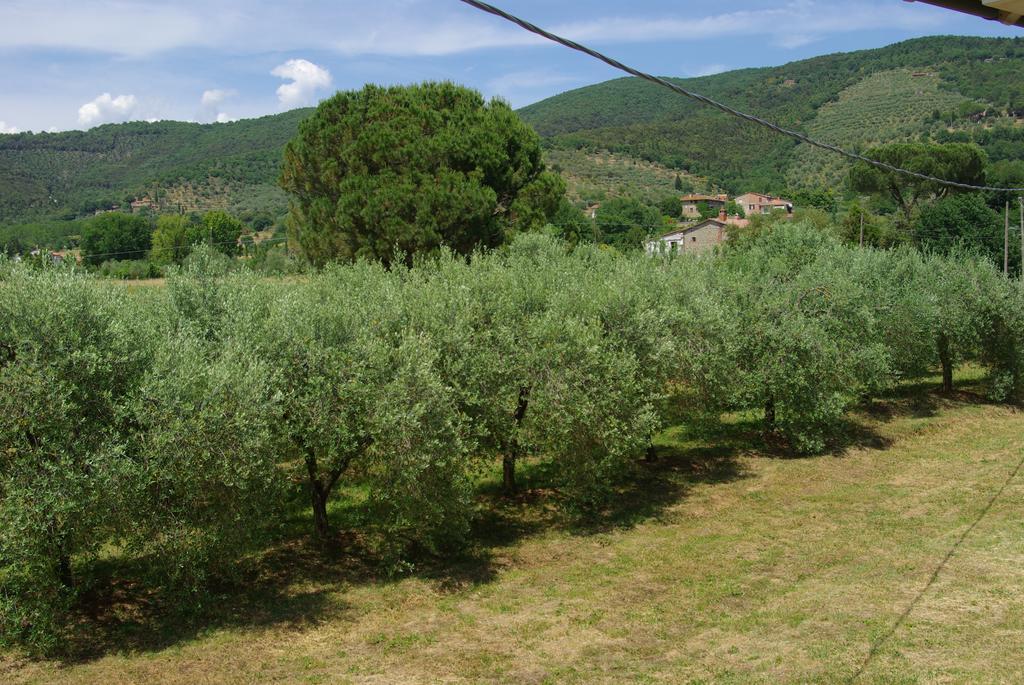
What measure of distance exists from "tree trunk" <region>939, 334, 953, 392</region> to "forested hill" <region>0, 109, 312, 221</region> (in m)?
93.4

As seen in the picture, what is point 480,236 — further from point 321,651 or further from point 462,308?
point 321,651

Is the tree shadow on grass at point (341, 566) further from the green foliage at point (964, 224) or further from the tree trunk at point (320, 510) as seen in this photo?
the green foliage at point (964, 224)

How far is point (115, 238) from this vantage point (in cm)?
7431

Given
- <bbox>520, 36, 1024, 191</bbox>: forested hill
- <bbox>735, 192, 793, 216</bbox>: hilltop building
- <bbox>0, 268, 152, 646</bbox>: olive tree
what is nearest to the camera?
<bbox>0, 268, 152, 646</bbox>: olive tree

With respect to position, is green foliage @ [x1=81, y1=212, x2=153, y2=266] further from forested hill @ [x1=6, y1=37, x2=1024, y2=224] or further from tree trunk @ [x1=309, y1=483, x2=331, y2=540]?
tree trunk @ [x1=309, y1=483, x2=331, y2=540]

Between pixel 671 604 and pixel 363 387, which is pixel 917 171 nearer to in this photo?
pixel 671 604

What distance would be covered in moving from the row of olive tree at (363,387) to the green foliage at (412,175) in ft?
17.9

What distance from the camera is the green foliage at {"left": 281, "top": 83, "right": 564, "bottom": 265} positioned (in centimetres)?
3161

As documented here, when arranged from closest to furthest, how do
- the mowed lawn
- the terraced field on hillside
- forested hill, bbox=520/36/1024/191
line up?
1. the mowed lawn
2. forested hill, bbox=520/36/1024/191
3. the terraced field on hillside

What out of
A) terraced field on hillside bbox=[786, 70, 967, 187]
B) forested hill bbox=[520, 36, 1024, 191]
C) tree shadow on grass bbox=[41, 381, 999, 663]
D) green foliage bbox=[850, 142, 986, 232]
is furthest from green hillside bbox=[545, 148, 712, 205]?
tree shadow on grass bbox=[41, 381, 999, 663]

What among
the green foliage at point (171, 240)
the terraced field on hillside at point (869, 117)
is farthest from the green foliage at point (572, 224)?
the terraced field on hillside at point (869, 117)

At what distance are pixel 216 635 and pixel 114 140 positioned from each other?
481ft

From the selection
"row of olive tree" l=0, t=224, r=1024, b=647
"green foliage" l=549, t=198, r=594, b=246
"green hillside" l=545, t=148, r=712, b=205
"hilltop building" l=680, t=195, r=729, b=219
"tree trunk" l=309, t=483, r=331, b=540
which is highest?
"green hillside" l=545, t=148, r=712, b=205

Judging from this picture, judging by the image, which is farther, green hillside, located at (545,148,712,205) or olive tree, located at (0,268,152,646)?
green hillside, located at (545,148,712,205)
